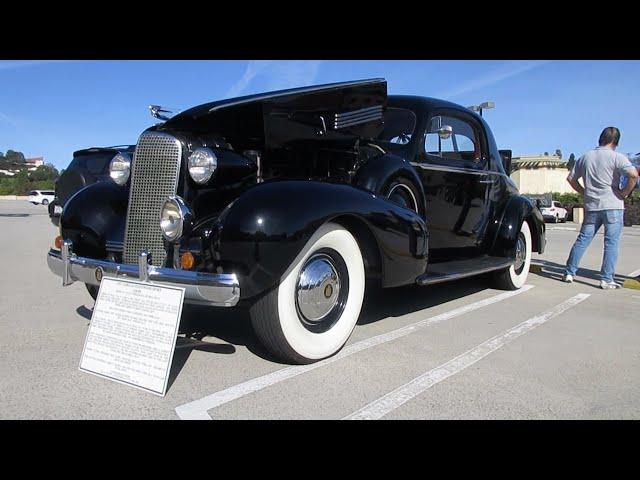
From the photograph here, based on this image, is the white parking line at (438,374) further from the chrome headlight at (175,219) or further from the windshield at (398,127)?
the windshield at (398,127)

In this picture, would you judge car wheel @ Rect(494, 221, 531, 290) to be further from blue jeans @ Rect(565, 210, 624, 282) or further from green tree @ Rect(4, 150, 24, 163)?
green tree @ Rect(4, 150, 24, 163)

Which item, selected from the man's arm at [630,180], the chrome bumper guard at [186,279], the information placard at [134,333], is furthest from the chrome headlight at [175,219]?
the man's arm at [630,180]

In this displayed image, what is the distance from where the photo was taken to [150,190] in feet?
9.36

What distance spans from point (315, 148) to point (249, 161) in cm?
54

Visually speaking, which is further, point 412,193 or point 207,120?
point 412,193

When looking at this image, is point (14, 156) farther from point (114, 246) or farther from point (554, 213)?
point (114, 246)

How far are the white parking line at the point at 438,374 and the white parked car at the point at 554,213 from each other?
21138 millimetres

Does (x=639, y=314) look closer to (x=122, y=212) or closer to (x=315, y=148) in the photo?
(x=315, y=148)

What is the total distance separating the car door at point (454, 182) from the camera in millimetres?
4098

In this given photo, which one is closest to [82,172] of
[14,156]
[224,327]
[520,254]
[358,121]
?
[224,327]

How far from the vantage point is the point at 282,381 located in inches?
96.8
